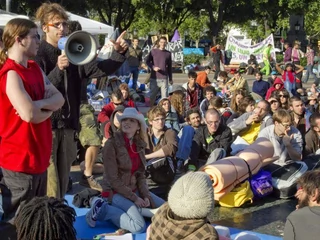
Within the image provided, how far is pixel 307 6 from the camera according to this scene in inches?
1631

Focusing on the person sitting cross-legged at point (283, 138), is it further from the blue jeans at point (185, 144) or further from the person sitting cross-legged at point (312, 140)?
the blue jeans at point (185, 144)

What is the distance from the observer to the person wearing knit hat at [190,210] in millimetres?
3203

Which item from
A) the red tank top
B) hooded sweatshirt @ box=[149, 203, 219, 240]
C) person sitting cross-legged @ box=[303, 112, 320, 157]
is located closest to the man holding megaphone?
the red tank top

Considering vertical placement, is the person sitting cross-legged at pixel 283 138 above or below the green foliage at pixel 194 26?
below

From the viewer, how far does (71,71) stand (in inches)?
177

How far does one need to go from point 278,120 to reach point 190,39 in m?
50.9

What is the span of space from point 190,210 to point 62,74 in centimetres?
170

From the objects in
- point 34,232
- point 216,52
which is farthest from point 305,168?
point 216,52

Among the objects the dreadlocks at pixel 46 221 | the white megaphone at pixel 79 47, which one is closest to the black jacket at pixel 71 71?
the white megaphone at pixel 79 47

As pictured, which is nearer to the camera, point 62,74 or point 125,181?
point 62,74

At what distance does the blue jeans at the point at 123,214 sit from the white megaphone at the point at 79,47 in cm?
158

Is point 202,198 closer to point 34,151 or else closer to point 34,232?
point 34,232

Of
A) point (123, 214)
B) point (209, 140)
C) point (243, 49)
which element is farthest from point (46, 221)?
point (243, 49)

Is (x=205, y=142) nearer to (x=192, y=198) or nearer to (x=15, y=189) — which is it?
(x=15, y=189)
